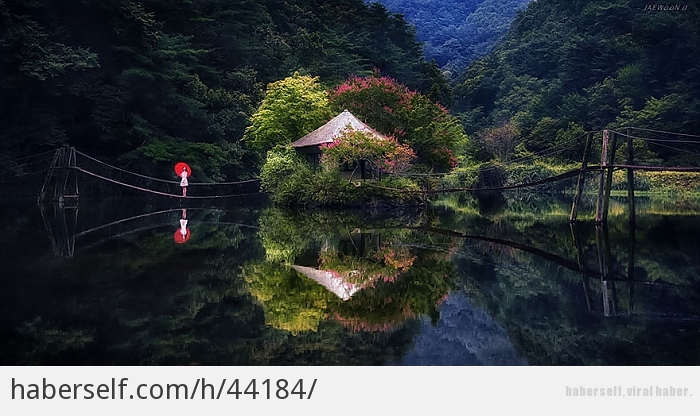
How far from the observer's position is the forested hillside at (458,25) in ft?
270

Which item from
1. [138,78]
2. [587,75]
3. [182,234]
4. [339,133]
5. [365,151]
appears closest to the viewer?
[182,234]

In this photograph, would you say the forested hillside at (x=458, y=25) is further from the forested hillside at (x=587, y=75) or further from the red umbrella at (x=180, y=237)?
the red umbrella at (x=180, y=237)

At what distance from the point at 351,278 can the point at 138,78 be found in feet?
77.1

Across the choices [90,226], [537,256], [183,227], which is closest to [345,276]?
[537,256]

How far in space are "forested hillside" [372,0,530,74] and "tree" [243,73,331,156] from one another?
5231cm

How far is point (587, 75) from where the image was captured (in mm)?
51875

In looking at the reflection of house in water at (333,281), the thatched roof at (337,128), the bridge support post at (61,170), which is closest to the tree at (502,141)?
the thatched roof at (337,128)

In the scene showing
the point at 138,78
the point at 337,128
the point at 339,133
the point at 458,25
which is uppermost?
the point at 458,25

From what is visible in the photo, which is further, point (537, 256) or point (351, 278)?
point (537, 256)

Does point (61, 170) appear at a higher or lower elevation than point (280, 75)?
lower

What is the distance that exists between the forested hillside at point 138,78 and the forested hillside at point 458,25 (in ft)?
148

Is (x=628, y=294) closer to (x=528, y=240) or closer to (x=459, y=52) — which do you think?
(x=528, y=240)

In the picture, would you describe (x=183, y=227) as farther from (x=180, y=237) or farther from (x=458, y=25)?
(x=458, y=25)

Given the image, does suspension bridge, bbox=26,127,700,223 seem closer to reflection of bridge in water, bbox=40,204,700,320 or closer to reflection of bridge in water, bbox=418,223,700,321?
reflection of bridge in water, bbox=40,204,700,320
